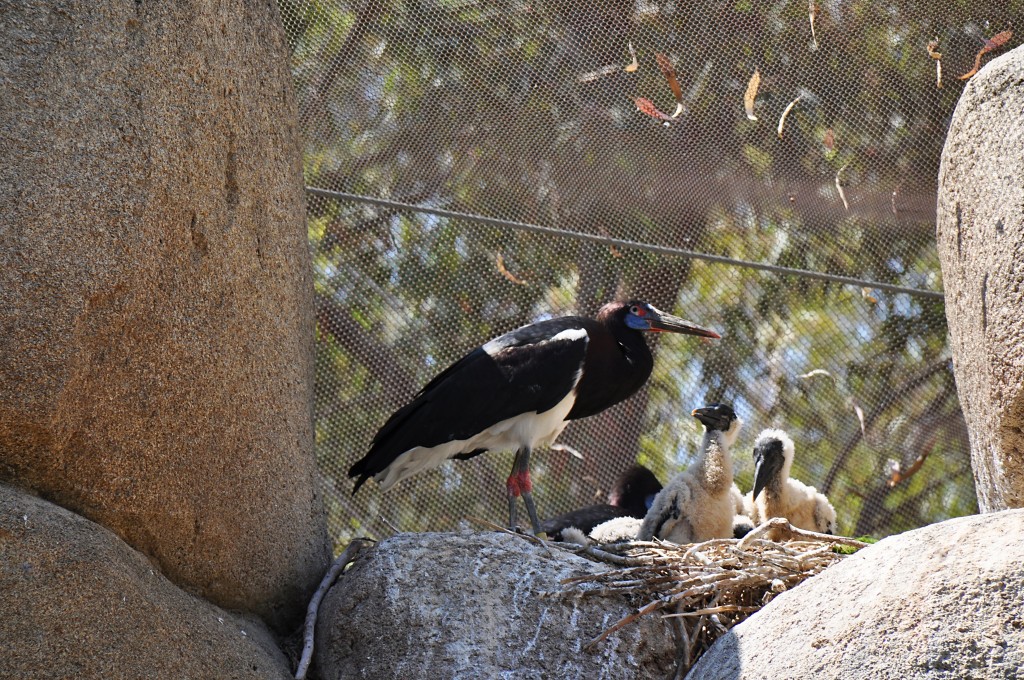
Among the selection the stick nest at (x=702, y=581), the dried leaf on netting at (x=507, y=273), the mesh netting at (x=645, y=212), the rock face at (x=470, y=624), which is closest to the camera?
the rock face at (x=470, y=624)

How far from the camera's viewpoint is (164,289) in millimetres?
3494

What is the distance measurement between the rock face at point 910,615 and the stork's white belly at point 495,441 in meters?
2.01

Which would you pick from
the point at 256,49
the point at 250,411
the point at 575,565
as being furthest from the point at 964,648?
the point at 256,49

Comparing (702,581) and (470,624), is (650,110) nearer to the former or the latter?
(702,581)

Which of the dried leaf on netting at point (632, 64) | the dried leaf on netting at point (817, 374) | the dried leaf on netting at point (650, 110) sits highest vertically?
the dried leaf on netting at point (632, 64)

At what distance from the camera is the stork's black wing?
499 cm

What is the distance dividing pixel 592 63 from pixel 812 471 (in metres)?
2.42

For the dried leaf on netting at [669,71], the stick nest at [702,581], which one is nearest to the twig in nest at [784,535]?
the stick nest at [702,581]

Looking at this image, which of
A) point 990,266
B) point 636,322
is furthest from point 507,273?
point 990,266

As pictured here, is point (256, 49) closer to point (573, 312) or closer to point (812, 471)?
point (573, 312)

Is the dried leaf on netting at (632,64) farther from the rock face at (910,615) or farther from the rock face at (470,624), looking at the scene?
the rock face at (910,615)

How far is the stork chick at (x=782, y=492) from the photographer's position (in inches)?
221

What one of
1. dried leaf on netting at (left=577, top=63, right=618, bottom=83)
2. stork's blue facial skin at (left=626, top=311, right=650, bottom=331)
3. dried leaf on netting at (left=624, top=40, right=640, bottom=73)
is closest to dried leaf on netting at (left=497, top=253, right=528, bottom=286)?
stork's blue facial skin at (left=626, top=311, right=650, bottom=331)

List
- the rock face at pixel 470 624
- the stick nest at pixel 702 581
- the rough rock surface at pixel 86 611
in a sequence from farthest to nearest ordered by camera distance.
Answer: the stick nest at pixel 702 581 < the rock face at pixel 470 624 < the rough rock surface at pixel 86 611
